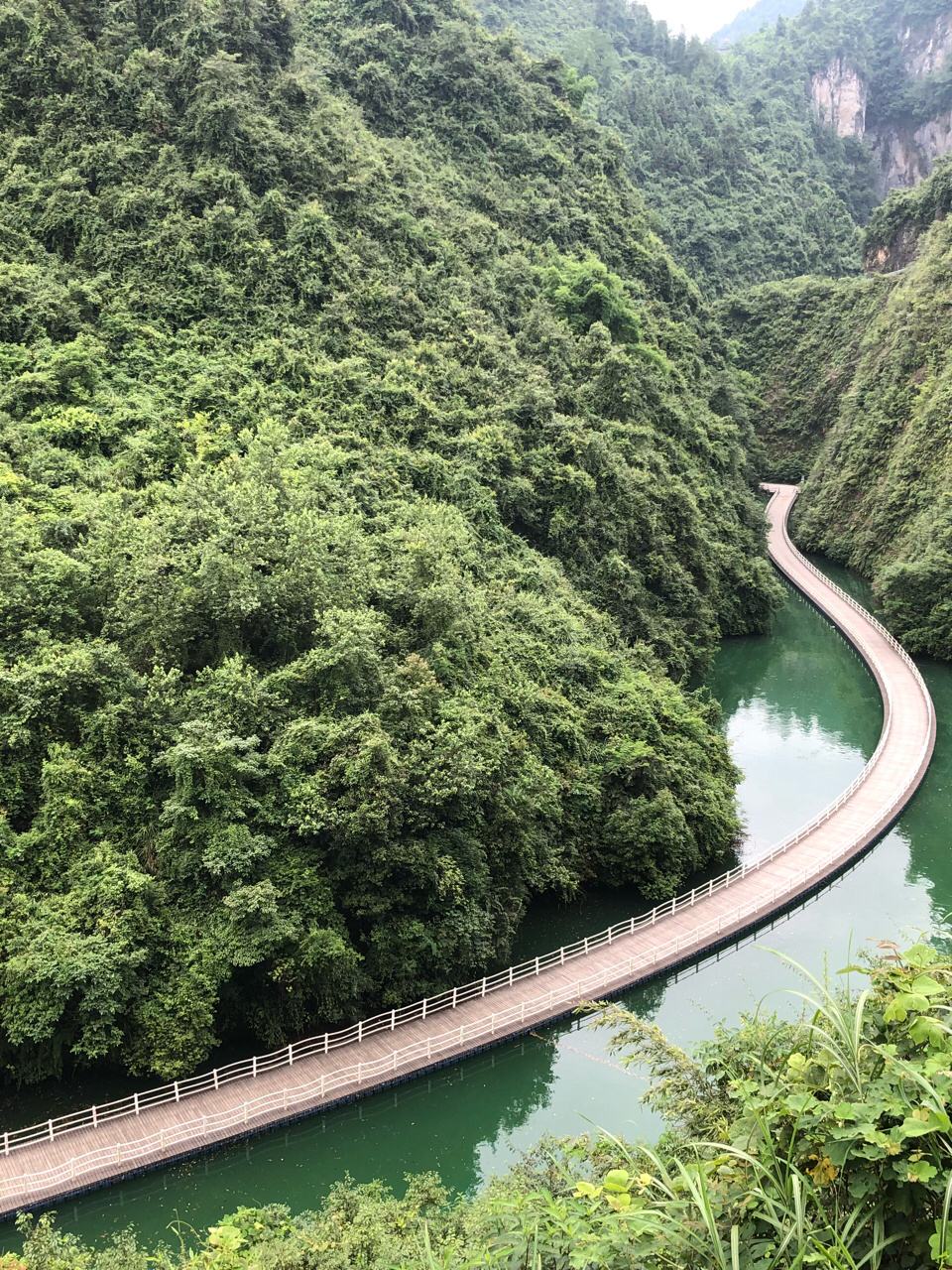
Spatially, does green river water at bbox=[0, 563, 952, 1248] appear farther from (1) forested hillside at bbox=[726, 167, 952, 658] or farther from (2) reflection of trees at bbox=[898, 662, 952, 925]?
(1) forested hillside at bbox=[726, 167, 952, 658]

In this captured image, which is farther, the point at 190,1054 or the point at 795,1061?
the point at 190,1054

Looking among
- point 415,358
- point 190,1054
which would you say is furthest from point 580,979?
point 415,358

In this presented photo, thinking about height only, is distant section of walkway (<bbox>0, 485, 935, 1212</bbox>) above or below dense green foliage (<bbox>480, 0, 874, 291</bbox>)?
below

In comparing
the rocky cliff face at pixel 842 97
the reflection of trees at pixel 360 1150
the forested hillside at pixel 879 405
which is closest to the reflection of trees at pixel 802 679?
the forested hillside at pixel 879 405

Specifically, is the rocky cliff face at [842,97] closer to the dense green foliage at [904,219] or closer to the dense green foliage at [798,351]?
the dense green foliage at [904,219]

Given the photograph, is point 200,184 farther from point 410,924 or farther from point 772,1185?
point 772,1185

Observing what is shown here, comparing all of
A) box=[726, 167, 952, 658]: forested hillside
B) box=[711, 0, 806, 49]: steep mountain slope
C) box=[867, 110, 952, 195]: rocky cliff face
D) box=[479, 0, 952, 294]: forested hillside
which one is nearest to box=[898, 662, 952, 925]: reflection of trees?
box=[726, 167, 952, 658]: forested hillside

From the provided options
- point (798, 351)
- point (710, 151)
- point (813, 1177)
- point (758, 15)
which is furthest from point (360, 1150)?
point (758, 15)
